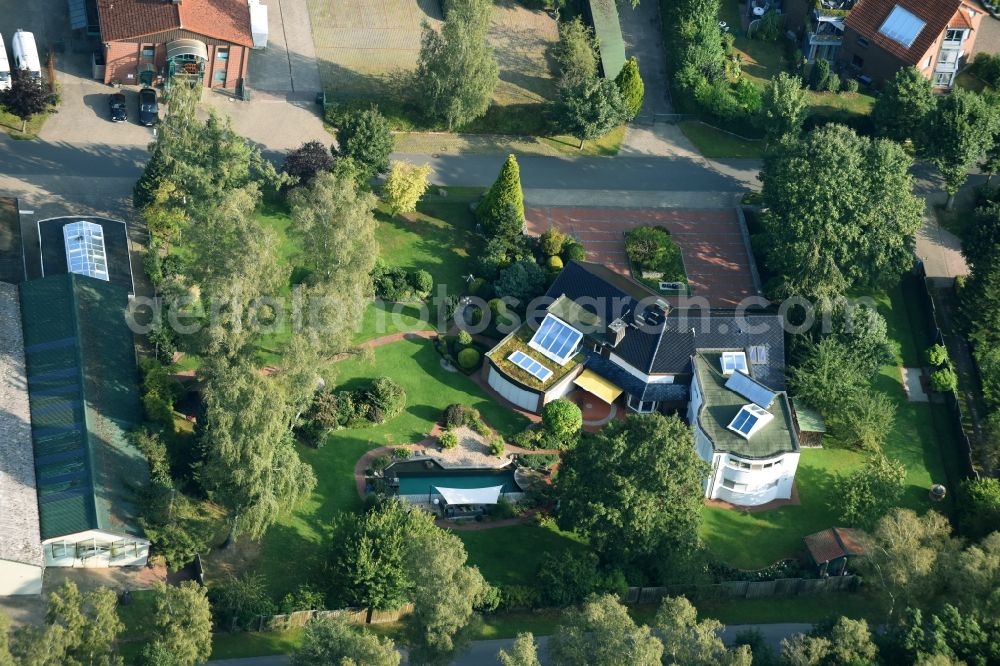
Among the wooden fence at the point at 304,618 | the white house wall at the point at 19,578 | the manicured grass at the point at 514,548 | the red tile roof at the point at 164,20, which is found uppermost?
the red tile roof at the point at 164,20

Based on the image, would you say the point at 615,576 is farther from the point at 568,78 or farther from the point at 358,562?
the point at 568,78

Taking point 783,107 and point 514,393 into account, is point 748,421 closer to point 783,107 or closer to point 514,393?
point 514,393

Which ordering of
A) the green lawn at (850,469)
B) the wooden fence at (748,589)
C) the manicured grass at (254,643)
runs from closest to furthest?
the manicured grass at (254,643) < the wooden fence at (748,589) < the green lawn at (850,469)

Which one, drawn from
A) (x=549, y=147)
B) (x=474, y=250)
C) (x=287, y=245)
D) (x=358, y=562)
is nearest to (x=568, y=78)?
(x=549, y=147)

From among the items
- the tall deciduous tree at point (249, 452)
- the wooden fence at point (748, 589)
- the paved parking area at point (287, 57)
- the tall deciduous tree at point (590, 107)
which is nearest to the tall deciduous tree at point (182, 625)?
the tall deciduous tree at point (249, 452)

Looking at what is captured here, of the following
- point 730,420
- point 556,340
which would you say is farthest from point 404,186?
point 730,420

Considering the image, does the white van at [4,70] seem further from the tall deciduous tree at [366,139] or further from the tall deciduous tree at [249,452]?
the tall deciduous tree at [249,452]

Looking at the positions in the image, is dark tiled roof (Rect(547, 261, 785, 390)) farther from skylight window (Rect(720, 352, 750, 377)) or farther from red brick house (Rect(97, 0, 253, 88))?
red brick house (Rect(97, 0, 253, 88))
